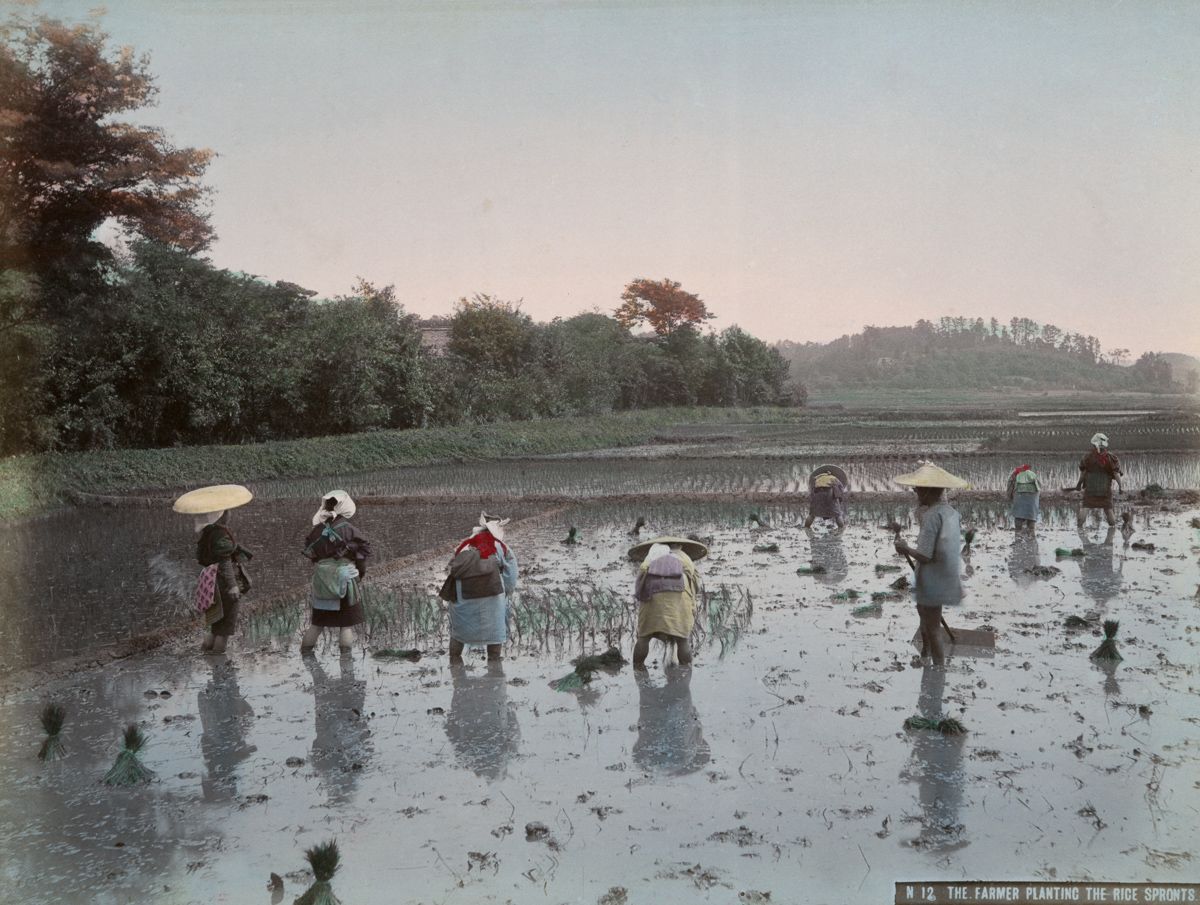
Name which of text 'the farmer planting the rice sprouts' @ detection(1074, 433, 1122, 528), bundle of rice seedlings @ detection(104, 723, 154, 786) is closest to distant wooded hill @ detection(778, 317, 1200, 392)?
text 'the farmer planting the rice sprouts' @ detection(1074, 433, 1122, 528)

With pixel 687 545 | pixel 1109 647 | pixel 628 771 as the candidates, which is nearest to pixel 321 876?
pixel 628 771

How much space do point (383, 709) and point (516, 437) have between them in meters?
19.6

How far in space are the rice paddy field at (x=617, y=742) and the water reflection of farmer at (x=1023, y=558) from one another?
6 cm

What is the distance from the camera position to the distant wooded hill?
67625 mm

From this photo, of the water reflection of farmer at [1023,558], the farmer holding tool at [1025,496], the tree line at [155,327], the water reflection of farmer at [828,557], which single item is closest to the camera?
the water reflection of farmer at [1023,558]

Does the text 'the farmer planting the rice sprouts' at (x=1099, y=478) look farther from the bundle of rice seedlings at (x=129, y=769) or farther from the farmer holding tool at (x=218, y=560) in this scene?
the bundle of rice seedlings at (x=129, y=769)

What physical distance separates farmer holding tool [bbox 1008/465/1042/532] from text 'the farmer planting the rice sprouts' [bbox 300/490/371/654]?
7.74 m

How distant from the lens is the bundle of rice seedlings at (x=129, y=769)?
14.3ft

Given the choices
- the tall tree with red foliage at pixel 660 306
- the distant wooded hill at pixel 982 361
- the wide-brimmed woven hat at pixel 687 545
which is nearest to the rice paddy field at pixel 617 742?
the wide-brimmed woven hat at pixel 687 545

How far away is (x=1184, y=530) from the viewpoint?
450 inches

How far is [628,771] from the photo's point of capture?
175 inches

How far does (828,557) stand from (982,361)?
7229cm

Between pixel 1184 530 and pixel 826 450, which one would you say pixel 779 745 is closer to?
pixel 1184 530

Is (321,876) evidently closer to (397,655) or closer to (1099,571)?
(397,655)
